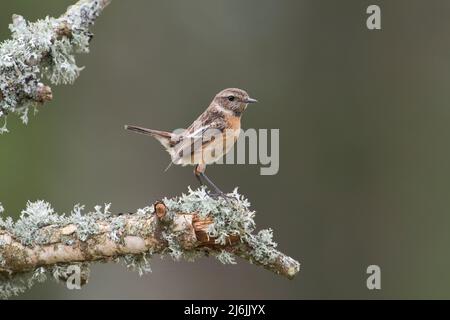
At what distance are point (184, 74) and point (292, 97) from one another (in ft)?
4.58

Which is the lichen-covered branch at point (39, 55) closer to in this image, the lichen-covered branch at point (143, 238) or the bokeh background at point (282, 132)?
the lichen-covered branch at point (143, 238)

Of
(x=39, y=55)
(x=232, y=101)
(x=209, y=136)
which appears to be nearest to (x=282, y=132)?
(x=232, y=101)

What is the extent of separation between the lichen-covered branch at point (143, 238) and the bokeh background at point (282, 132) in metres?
4.62

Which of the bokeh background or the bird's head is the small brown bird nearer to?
the bird's head

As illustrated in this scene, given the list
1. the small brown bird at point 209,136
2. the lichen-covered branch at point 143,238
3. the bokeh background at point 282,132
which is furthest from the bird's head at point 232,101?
the bokeh background at point 282,132

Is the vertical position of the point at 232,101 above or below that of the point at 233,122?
above

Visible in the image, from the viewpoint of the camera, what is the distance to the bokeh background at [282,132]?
363 inches

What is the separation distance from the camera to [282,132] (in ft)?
31.1

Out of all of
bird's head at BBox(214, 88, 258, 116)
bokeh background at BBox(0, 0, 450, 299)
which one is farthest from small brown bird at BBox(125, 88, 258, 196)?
bokeh background at BBox(0, 0, 450, 299)

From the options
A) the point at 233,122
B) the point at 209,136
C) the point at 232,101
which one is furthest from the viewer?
the point at 232,101

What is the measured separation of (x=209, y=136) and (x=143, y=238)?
1455 mm

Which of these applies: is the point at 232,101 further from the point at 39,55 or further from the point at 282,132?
the point at 282,132

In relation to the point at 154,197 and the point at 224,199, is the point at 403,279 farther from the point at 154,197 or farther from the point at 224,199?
the point at 224,199

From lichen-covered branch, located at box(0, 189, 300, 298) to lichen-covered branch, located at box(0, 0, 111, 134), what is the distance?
0.68m
